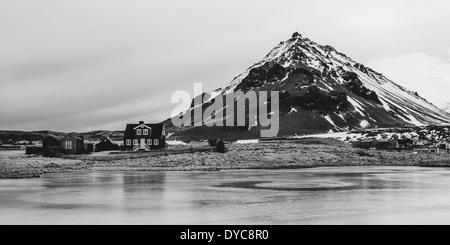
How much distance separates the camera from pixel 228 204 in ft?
88.8

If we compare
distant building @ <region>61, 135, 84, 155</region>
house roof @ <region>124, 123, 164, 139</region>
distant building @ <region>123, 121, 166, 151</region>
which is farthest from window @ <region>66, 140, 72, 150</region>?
house roof @ <region>124, 123, 164, 139</region>

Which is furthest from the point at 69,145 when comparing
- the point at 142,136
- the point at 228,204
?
the point at 228,204

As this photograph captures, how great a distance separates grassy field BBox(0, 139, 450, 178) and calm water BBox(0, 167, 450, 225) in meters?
26.0

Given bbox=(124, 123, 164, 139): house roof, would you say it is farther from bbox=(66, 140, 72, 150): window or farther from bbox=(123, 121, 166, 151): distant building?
bbox=(66, 140, 72, 150): window

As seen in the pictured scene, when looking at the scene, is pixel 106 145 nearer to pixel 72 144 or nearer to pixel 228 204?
pixel 72 144

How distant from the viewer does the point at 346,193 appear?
1282 inches

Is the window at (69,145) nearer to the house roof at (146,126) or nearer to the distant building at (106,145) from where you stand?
the distant building at (106,145)

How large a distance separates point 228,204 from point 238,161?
169ft

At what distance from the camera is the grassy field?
66.2m

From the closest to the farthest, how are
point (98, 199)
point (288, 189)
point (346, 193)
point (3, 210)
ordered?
point (3, 210), point (98, 199), point (346, 193), point (288, 189)

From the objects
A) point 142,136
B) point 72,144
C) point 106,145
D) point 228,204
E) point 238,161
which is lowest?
point 228,204
